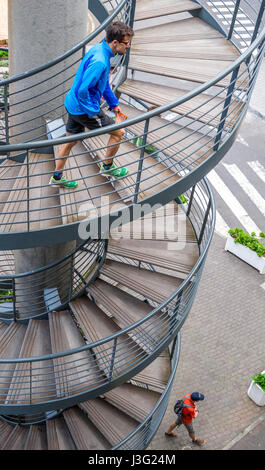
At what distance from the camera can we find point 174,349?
1002cm

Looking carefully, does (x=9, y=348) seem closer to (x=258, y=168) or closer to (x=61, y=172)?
(x=61, y=172)

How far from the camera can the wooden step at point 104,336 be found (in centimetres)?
804

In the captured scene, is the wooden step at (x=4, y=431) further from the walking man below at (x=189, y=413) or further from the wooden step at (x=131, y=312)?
the wooden step at (x=131, y=312)

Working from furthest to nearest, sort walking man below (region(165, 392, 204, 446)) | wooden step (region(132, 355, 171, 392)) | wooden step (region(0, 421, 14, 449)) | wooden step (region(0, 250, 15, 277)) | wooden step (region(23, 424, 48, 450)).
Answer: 1. wooden step (region(0, 250, 15, 277))
2. walking man below (region(165, 392, 204, 446))
3. wooden step (region(0, 421, 14, 449))
4. wooden step (region(23, 424, 48, 450))
5. wooden step (region(132, 355, 171, 392))

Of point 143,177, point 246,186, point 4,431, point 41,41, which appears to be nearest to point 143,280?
point 143,177

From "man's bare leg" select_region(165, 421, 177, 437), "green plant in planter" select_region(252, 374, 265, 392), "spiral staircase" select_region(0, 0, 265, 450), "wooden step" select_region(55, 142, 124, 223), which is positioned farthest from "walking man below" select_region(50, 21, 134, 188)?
"green plant in planter" select_region(252, 374, 265, 392)

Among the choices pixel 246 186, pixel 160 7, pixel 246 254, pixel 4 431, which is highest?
pixel 160 7

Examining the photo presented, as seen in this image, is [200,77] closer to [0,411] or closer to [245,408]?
[0,411]

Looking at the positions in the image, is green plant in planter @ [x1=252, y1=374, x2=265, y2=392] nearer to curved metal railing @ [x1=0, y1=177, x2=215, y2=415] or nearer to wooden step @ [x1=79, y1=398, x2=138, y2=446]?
wooden step @ [x1=79, y1=398, x2=138, y2=446]

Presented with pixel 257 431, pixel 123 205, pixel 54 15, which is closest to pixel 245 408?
pixel 257 431

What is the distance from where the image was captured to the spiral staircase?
701cm

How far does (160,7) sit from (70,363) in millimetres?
5282

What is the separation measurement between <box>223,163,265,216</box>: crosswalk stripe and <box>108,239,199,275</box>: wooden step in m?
7.23

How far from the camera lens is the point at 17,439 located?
988 centimetres
